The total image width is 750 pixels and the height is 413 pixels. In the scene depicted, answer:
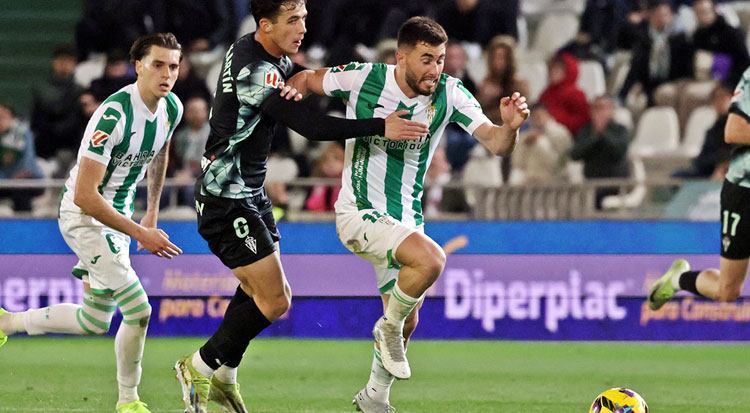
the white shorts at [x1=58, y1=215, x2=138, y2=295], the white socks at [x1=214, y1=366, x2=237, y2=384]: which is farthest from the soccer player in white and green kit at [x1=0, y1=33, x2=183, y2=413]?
the white socks at [x1=214, y1=366, x2=237, y2=384]

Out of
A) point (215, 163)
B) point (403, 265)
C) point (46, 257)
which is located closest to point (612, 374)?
point (403, 265)

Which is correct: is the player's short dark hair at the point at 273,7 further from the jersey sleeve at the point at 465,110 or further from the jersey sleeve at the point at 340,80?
the jersey sleeve at the point at 465,110

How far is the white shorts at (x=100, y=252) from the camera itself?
22.5ft

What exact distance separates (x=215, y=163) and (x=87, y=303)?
4.38ft

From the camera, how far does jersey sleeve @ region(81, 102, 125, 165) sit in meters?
6.61

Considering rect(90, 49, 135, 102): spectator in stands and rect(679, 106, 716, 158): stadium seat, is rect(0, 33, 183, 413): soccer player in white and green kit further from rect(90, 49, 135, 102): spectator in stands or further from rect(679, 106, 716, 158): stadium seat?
rect(679, 106, 716, 158): stadium seat

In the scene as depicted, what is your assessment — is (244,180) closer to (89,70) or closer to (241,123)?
(241,123)

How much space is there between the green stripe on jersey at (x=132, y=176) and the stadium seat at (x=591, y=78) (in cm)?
841

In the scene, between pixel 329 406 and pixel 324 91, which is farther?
pixel 329 406

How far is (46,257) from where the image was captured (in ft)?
38.1

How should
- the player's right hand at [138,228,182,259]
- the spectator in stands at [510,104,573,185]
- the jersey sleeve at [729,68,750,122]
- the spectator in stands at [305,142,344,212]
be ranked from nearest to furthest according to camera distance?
the player's right hand at [138,228,182,259]
the jersey sleeve at [729,68,750,122]
the spectator in stands at [305,142,344,212]
the spectator in stands at [510,104,573,185]

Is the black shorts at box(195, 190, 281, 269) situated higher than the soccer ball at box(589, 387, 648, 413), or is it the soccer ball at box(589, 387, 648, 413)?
the black shorts at box(195, 190, 281, 269)

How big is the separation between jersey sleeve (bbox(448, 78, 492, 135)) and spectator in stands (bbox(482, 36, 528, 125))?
22.6 feet

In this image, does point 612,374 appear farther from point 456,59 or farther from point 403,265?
point 456,59
